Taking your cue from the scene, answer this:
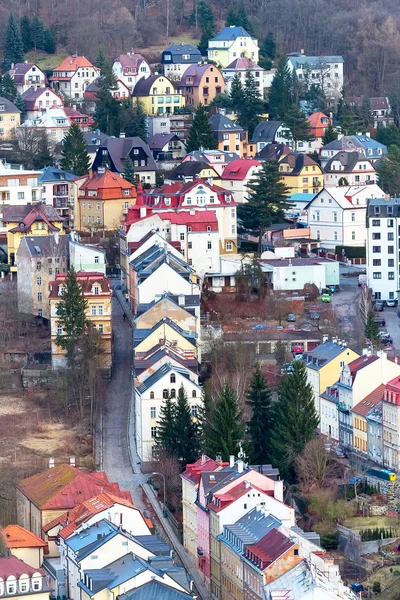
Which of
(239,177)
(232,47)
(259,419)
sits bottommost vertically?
(259,419)

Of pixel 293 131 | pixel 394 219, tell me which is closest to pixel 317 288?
pixel 394 219

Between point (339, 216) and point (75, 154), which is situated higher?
point (75, 154)

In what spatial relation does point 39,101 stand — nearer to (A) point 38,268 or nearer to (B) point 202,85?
(B) point 202,85

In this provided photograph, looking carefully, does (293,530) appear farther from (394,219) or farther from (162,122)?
(162,122)

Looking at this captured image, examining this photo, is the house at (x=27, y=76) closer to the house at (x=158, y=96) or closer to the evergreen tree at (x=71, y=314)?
the house at (x=158, y=96)

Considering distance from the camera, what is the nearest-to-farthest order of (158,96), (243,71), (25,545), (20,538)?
1. (25,545)
2. (20,538)
3. (158,96)
4. (243,71)

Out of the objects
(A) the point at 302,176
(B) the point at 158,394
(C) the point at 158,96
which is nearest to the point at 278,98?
(C) the point at 158,96
